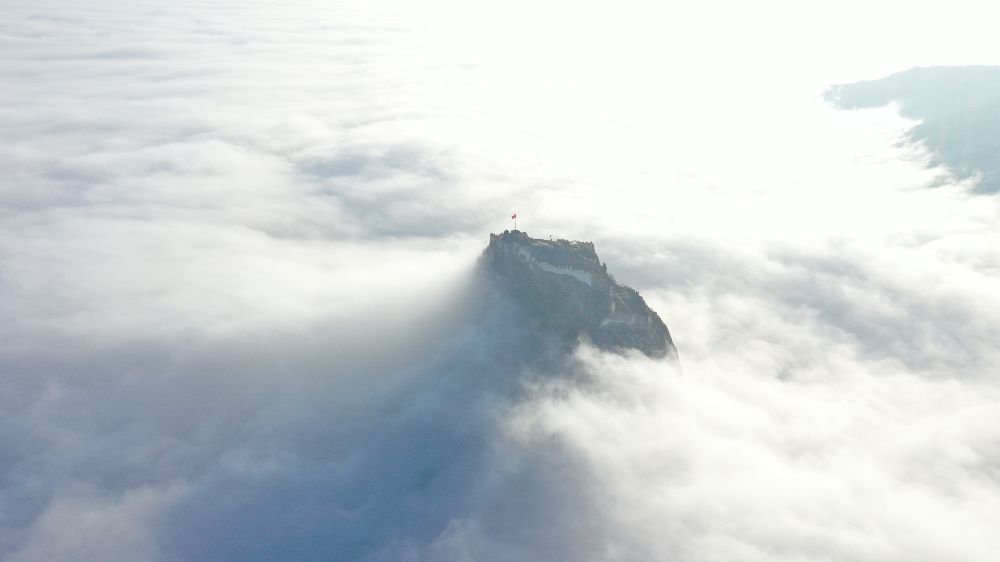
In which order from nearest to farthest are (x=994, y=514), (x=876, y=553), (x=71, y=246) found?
1. (x=876, y=553)
2. (x=994, y=514)
3. (x=71, y=246)

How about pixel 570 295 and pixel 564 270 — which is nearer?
pixel 564 270

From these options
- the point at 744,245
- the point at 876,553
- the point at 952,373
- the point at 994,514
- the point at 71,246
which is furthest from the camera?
the point at 744,245

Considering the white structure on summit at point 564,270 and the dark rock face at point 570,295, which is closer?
the white structure on summit at point 564,270

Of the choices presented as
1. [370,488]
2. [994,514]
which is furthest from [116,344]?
[994,514]

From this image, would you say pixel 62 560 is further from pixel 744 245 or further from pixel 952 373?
pixel 744 245

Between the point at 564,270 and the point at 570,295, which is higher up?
the point at 564,270

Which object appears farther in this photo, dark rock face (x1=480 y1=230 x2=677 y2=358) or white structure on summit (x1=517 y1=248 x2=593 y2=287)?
dark rock face (x1=480 y1=230 x2=677 y2=358)

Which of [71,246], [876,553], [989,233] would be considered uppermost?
[989,233]

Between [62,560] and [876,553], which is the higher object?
[876,553]
